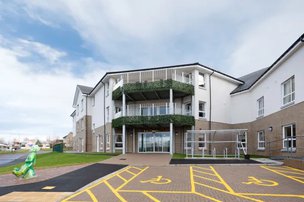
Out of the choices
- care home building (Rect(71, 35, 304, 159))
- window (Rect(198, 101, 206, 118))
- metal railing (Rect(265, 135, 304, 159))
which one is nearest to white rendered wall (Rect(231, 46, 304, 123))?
care home building (Rect(71, 35, 304, 159))

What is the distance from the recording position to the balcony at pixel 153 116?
2433 cm

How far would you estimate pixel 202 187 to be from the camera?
390 inches

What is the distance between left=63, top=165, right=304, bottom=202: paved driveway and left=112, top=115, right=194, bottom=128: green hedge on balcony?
10840 millimetres

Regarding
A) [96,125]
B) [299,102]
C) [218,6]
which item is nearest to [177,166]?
[299,102]

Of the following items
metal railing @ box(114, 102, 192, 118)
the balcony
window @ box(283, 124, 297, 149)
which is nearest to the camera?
window @ box(283, 124, 297, 149)

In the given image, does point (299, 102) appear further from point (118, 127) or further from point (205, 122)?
point (118, 127)

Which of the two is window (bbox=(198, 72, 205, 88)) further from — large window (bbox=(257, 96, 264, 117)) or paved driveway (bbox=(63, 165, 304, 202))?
paved driveway (bbox=(63, 165, 304, 202))

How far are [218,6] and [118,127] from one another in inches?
675

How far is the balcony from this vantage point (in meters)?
24.3

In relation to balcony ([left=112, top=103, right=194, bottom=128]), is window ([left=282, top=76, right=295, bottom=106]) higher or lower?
higher

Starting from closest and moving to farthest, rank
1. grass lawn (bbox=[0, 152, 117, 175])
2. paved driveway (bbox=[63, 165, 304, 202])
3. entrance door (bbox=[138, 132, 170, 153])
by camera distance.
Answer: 1. paved driveway (bbox=[63, 165, 304, 202])
2. grass lawn (bbox=[0, 152, 117, 175])
3. entrance door (bbox=[138, 132, 170, 153])

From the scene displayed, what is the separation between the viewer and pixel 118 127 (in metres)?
27.6

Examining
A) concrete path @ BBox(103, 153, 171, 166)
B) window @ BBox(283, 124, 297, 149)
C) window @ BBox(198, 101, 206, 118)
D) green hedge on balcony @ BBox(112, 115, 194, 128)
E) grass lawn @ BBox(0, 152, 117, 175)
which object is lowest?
grass lawn @ BBox(0, 152, 117, 175)

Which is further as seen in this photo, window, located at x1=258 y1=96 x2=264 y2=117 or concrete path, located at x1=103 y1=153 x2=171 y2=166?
window, located at x1=258 y1=96 x2=264 y2=117
